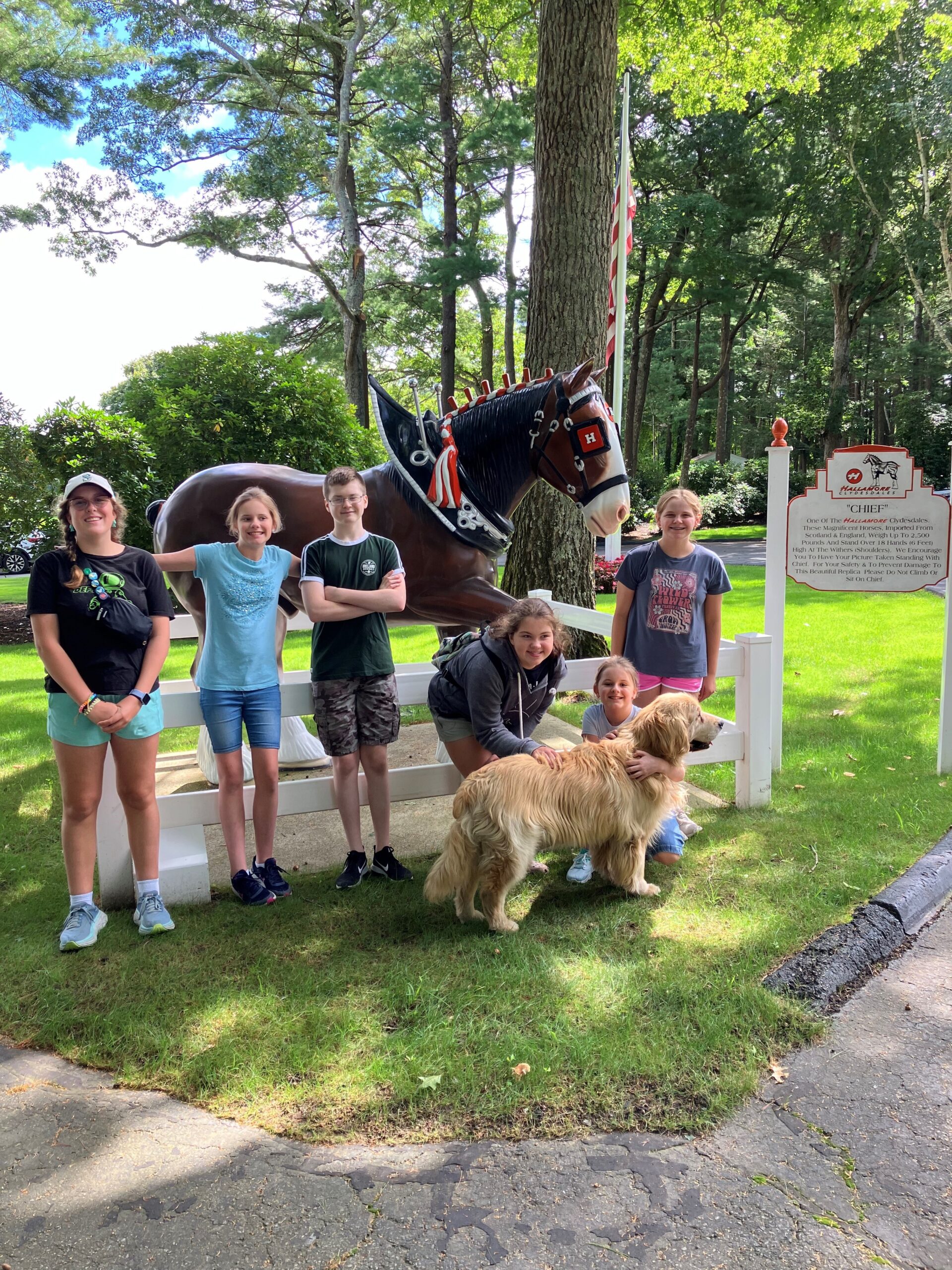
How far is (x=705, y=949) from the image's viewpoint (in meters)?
3.37

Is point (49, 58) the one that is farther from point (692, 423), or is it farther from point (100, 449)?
point (692, 423)

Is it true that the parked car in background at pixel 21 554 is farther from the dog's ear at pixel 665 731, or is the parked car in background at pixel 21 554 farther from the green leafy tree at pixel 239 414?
the dog's ear at pixel 665 731

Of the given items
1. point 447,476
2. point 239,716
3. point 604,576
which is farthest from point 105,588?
point 604,576

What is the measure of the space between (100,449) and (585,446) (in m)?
8.89

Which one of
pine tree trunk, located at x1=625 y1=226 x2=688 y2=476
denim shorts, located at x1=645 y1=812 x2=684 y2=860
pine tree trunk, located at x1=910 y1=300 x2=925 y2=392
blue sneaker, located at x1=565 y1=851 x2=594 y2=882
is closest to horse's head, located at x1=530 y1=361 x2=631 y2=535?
denim shorts, located at x1=645 y1=812 x2=684 y2=860

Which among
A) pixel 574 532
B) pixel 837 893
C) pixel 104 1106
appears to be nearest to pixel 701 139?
pixel 574 532

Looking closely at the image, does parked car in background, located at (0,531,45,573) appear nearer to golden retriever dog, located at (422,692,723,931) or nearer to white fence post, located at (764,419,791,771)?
white fence post, located at (764,419,791,771)

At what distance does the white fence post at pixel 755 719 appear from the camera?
4656 mm

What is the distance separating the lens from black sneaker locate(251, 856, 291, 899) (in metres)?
3.93

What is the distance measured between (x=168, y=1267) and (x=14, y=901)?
8.20 feet

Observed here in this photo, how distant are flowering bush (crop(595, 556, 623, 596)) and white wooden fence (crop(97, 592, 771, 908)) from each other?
653 cm

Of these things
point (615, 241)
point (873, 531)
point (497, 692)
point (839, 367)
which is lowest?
point (497, 692)

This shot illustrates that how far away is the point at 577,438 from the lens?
4234 millimetres

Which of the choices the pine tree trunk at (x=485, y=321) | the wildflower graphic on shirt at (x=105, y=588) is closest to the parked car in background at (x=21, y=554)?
the wildflower graphic on shirt at (x=105, y=588)
